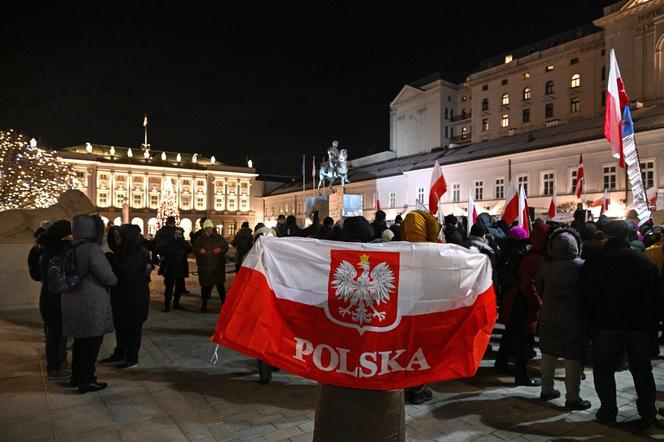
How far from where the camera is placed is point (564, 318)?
4.77 meters

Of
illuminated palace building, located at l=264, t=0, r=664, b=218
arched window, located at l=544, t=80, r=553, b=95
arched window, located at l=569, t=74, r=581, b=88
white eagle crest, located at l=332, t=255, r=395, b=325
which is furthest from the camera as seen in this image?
arched window, located at l=544, t=80, r=553, b=95

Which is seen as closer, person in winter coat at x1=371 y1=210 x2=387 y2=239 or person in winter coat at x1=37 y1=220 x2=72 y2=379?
person in winter coat at x1=37 y1=220 x2=72 y2=379

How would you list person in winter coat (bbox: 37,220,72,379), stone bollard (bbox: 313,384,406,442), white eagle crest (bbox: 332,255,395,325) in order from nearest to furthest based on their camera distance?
stone bollard (bbox: 313,384,406,442) < white eagle crest (bbox: 332,255,395,325) < person in winter coat (bbox: 37,220,72,379)

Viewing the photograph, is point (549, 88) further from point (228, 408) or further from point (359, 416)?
point (359, 416)

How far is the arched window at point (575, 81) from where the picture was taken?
42547 millimetres

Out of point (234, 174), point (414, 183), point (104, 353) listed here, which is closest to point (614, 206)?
Result: point (414, 183)

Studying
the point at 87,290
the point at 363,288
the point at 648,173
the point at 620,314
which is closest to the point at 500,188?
the point at 648,173

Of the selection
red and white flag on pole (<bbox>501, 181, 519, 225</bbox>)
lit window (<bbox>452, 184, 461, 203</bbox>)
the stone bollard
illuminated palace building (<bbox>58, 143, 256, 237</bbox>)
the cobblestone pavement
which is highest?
illuminated palace building (<bbox>58, 143, 256, 237</bbox>)

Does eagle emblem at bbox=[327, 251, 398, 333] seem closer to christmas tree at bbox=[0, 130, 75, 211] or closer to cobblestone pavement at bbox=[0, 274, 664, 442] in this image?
cobblestone pavement at bbox=[0, 274, 664, 442]

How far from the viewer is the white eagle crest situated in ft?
9.15

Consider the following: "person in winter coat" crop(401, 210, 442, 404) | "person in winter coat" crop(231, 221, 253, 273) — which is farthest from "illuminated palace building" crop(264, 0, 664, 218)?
"person in winter coat" crop(401, 210, 442, 404)

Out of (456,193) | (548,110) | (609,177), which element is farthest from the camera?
(548,110)

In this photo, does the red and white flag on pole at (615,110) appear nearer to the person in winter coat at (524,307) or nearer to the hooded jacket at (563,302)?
the person in winter coat at (524,307)

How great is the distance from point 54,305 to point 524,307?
5761mm
